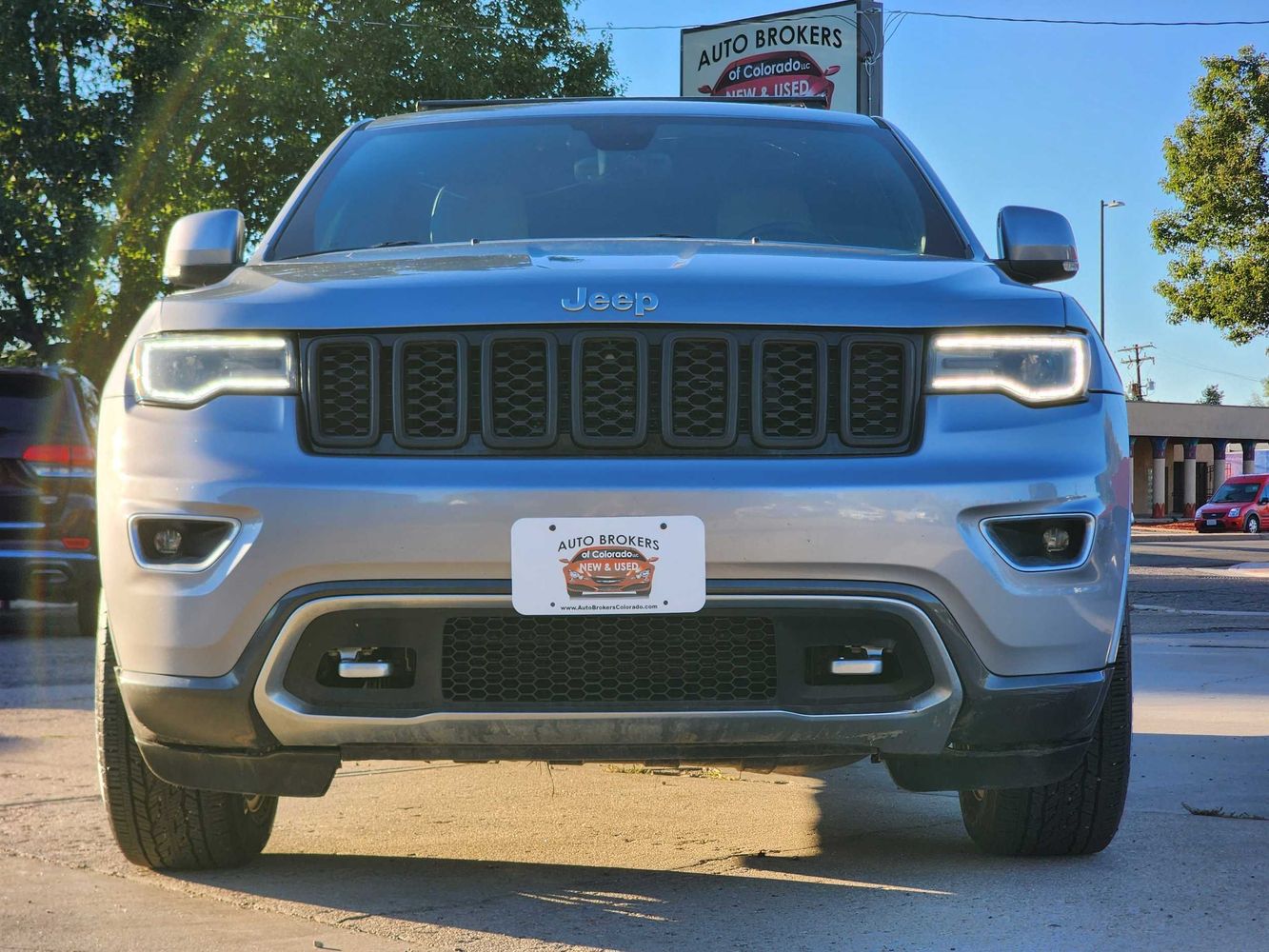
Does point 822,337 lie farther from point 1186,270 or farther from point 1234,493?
point 1234,493

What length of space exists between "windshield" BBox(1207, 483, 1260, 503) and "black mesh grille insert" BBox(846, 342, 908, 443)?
4065 cm

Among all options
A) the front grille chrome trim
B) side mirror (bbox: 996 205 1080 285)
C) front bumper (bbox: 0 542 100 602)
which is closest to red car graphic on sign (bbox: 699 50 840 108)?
front bumper (bbox: 0 542 100 602)

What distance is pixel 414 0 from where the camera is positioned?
2769 cm

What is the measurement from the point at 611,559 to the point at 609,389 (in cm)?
34

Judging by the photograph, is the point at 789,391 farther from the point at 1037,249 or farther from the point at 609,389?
the point at 1037,249

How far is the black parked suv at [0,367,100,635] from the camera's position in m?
A: 9.83

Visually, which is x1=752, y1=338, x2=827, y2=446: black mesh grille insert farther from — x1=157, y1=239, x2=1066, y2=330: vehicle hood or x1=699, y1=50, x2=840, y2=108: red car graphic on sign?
→ x1=699, y1=50, x2=840, y2=108: red car graphic on sign

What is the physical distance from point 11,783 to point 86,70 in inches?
890

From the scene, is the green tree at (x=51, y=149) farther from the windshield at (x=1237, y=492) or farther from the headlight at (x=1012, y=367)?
the windshield at (x=1237, y=492)

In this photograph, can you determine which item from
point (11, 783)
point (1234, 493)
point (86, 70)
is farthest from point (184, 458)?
point (1234, 493)

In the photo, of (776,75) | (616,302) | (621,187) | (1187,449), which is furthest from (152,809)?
(1187,449)

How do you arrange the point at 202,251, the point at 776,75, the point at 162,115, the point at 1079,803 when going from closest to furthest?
the point at 1079,803, the point at 202,251, the point at 776,75, the point at 162,115

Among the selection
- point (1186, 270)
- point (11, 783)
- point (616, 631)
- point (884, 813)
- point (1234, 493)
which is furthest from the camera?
point (1234, 493)

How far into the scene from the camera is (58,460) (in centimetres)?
987
